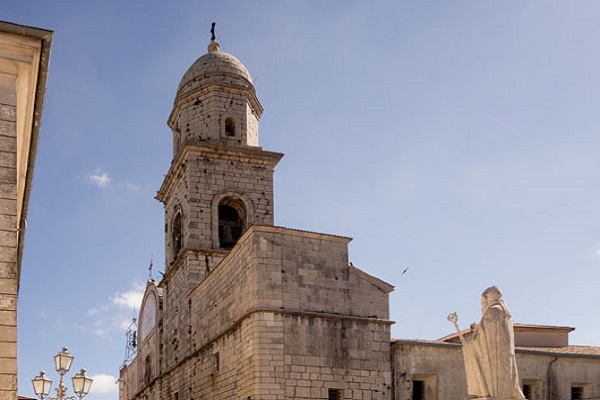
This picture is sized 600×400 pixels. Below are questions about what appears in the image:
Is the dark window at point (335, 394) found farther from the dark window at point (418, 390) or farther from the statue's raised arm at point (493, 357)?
the statue's raised arm at point (493, 357)

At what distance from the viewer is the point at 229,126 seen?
27.0 metres

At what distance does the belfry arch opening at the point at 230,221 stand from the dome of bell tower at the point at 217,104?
83.6 inches

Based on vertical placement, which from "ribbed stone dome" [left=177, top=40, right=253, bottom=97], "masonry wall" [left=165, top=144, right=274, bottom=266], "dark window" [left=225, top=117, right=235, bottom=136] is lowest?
"masonry wall" [left=165, top=144, right=274, bottom=266]

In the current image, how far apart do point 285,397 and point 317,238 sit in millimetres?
4297

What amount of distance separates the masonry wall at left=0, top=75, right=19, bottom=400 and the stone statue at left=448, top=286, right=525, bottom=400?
6566mm

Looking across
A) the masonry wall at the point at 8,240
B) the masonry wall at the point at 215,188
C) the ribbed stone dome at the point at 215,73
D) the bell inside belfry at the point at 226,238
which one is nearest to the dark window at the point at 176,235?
the masonry wall at the point at 215,188

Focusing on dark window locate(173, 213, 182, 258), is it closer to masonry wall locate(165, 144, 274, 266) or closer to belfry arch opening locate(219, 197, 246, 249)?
masonry wall locate(165, 144, 274, 266)

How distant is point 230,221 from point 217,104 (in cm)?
426

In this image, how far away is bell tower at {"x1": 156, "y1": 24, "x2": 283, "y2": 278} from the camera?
25.3m

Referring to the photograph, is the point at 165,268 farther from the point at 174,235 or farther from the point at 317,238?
the point at 317,238

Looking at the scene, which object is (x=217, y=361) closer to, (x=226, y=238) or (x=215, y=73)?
(x=226, y=238)

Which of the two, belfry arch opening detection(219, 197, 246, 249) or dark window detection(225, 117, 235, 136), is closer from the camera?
belfry arch opening detection(219, 197, 246, 249)

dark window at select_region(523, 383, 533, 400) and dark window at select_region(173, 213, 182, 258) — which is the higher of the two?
dark window at select_region(173, 213, 182, 258)

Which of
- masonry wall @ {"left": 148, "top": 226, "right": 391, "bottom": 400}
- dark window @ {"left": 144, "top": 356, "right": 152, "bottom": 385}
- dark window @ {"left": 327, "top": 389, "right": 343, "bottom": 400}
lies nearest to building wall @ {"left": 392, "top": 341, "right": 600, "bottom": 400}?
masonry wall @ {"left": 148, "top": 226, "right": 391, "bottom": 400}
